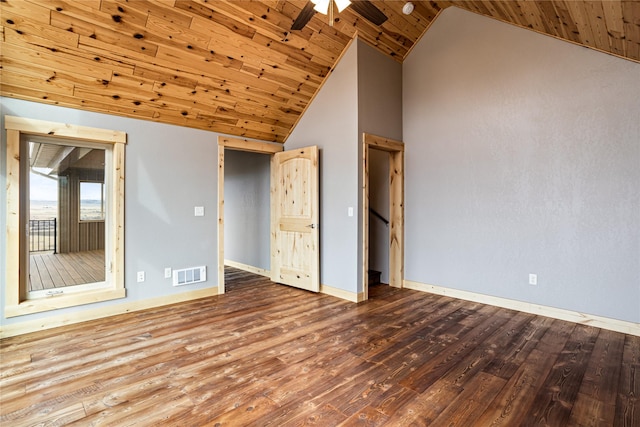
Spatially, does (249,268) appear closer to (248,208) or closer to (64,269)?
(248,208)

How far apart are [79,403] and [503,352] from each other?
3.23 m

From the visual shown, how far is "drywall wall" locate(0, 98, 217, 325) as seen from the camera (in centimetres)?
375

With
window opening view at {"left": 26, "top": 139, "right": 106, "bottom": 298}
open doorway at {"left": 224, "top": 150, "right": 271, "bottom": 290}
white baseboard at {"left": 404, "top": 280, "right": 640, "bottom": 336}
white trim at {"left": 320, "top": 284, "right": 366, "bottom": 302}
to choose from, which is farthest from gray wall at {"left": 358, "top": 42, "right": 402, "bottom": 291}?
window opening view at {"left": 26, "top": 139, "right": 106, "bottom": 298}

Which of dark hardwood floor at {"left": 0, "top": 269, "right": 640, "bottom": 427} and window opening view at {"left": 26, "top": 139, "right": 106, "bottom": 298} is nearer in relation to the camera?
dark hardwood floor at {"left": 0, "top": 269, "right": 640, "bottom": 427}

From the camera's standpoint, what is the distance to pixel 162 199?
4012 millimetres

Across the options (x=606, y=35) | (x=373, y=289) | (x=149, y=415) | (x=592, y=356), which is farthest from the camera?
(x=373, y=289)

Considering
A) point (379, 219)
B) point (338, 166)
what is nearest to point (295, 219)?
point (338, 166)

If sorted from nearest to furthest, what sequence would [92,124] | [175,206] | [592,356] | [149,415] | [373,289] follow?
[149,415]
[592,356]
[92,124]
[175,206]
[373,289]

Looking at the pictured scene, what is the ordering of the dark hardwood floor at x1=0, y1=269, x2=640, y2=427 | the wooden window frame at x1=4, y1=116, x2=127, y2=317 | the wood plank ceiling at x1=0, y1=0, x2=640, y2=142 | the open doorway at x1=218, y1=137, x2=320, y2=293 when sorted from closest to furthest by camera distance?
the dark hardwood floor at x1=0, y1=269, x2=640, y2=427, the wood plank ceiling at x1=0, y1=0, x2=640, y2=142, the wooden window frame at x1=4, y1=116, x2=127, y2=317, the open doorway at x1=218, y1=137, x2=320, y2=293

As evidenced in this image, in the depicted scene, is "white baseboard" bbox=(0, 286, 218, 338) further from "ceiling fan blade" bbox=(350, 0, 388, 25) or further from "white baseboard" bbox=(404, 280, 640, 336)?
"ceiling fan blade" bbox=(350, 0, 388, 25)

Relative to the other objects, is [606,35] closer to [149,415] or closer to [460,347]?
[460,347]

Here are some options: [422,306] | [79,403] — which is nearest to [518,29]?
[422,306]

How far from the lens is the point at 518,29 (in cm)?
384

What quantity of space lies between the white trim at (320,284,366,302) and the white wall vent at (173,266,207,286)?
1.70 m
